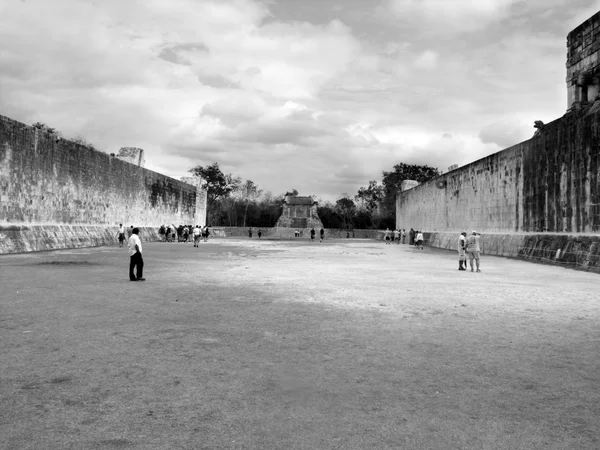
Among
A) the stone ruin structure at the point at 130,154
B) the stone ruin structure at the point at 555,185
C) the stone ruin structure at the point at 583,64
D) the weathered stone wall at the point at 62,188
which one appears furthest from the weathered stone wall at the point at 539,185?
the stone ruin structure at the point at 130,154

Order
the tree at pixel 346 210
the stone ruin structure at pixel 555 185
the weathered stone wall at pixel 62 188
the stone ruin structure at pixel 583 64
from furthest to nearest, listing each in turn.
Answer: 1. the tree at pixel 346 210
2. the weathered stone wall at pixel 62 188
3. the stone ruin structure at pixel 583 64
4. the stone ruin structure at pixel 555 185

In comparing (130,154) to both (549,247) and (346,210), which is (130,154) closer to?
(549,247)

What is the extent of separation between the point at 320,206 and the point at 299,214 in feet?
45.1

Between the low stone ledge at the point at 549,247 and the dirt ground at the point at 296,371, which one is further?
the low stone ledge at the point at 549,247

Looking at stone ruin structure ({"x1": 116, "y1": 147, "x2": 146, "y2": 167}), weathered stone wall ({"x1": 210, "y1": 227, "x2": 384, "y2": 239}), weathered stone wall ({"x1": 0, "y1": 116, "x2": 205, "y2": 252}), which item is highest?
stone ruin structure ({"x1": 116, "y1": 147, "x2": 146, "y2": 167})

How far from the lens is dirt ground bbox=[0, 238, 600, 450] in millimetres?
2648

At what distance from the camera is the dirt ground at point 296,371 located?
8.69 ft

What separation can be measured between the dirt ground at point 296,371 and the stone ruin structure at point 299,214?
205 ft

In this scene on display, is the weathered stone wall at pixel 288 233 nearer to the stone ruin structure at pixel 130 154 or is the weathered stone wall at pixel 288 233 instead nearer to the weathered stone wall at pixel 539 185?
the stone ruin structure at pixel 130 154

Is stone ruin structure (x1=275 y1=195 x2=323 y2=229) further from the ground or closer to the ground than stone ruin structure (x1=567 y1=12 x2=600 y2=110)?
closer to the ground

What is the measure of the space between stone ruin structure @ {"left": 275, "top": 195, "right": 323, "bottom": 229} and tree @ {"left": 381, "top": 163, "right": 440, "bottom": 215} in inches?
427

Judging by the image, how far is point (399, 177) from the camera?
6956 centimetres

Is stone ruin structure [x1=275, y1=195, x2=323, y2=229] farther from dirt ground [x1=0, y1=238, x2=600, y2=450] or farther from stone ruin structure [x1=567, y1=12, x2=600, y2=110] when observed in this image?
dirt ground [x1=0, y1=238, x2=600, y2=450]

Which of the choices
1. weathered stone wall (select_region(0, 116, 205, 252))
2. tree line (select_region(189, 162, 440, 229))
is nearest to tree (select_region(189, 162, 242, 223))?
tree line (select_region(189, 162, 440, 229))
